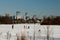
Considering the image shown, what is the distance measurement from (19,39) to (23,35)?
0.23 ft

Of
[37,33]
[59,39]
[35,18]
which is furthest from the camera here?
[59,39]

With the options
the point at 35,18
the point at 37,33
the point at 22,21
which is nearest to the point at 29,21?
the point at 22,21

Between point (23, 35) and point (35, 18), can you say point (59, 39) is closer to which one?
point (35, 18)

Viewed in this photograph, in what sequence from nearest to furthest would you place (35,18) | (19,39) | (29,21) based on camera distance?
1. (19,39)
2. (35,18)
3. (29,21)

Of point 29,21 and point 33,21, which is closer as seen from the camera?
point 33,21

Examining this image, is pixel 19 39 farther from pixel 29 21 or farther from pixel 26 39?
pixel 29 21

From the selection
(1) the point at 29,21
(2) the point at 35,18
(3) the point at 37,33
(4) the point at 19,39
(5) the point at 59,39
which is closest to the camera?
(4) the point at 19,39

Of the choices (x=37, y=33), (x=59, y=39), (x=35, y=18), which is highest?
(x=35, y=18)

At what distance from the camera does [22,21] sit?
2.86 m

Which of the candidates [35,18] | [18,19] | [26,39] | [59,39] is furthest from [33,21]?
[59,39]

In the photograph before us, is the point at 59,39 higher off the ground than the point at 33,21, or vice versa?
the point at 33,21

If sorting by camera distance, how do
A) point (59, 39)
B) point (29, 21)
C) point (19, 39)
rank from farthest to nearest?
1. point (59, 39)
2. point (29, 21)
3. point (19, 39)

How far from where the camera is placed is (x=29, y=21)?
2.85 m

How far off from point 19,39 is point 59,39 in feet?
4.79
